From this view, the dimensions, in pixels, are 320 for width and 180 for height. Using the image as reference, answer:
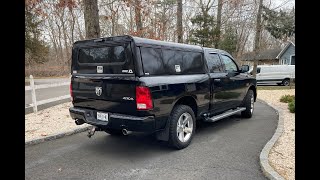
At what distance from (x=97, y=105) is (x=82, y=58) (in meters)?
1.07

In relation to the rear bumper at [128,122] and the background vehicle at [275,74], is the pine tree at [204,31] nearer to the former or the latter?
the background vehicle at [275,74]

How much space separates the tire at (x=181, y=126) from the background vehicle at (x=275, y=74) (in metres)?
19.7

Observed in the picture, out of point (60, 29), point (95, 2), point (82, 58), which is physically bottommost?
point (82, 58)

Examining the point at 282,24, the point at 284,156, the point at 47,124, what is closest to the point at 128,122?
the point at 284,156

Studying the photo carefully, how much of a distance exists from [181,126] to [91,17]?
6.02 m

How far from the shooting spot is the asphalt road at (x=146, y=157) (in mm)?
4090

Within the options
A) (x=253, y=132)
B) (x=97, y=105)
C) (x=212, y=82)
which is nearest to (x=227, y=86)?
(x=212, y=82)

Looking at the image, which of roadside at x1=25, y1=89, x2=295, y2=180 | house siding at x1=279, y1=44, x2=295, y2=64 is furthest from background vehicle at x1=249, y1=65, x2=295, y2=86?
roadside at x1=25, y1=89, x2=295, y2=180

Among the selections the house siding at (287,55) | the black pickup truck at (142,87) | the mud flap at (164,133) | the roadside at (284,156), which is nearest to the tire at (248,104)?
the roadside at (284,156)

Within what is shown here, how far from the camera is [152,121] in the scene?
4543mm

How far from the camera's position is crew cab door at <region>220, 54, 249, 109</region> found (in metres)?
6.84

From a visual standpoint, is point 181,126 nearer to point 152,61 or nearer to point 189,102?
point 189,102

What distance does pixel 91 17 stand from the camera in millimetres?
9453

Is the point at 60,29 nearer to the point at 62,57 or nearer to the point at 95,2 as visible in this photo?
the point at 62,57
